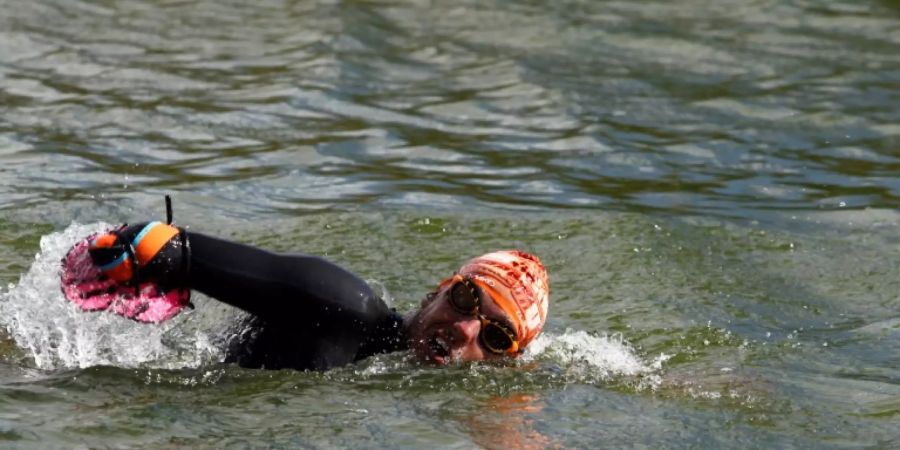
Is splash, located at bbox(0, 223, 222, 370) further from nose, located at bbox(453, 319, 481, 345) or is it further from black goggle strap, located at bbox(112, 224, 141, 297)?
nose, located at bbox(453, 319, 481, 345)

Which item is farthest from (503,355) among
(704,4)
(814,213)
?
(704,4)

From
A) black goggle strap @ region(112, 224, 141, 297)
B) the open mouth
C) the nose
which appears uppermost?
black goggle strap @ region(112, 224, 141, 297)

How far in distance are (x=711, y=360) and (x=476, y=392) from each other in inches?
57.9

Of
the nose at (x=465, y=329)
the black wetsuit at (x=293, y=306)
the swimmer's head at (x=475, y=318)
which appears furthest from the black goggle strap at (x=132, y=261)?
the nose at (x=465, y=329)

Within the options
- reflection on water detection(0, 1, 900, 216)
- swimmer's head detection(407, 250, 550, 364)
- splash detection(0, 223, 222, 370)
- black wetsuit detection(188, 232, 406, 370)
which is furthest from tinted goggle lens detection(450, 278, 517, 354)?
reflection on water detection(0, 1, 900, 216)

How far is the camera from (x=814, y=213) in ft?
33.5

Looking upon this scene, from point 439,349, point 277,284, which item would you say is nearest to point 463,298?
point 439,349

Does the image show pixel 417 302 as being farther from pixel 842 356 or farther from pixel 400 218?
pixel 842 356

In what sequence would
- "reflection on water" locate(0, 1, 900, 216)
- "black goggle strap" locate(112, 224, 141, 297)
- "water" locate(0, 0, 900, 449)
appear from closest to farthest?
"black goggle strap" locate(112, 224, 141, 297) → "water" locate(0, 0, 900, 449) → "reflection on water" locate(0, 1, 900, 216)

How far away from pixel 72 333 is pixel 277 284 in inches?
44.0

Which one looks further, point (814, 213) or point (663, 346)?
point (814, 213)

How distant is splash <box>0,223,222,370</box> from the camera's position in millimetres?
6508

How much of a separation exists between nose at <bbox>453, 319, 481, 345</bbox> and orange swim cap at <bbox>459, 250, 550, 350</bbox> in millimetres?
134

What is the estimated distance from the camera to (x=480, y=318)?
21.1 ft
